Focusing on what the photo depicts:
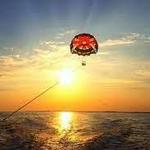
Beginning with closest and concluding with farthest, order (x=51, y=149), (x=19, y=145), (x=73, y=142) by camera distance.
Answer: (x=51, y=149) → (x=19, y=145) → (x=73, y=142)

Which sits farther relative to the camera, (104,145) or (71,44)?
(104,145)

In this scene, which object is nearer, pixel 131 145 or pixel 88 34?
pixel 88 34

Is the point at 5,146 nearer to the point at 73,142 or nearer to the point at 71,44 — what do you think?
the point at 73,142

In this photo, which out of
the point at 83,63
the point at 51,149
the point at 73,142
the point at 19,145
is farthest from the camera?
the point at 73,142

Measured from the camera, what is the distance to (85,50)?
38188 mm

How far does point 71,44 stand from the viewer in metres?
38.8

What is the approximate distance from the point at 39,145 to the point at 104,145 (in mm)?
8166

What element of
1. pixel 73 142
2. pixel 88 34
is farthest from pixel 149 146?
pixel 88 34

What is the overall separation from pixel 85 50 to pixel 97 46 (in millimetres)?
1432

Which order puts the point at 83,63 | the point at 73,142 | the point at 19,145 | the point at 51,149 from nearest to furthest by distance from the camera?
the point at 83,63
the point at 51,149
the point at 19,145
the point at 73,142

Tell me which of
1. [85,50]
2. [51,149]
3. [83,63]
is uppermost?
[85,50]

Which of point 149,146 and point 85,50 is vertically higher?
point 85,50

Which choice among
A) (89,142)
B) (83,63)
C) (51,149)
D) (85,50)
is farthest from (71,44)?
(89,142)

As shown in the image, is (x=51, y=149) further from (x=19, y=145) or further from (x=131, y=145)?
(x=131, y=145)
